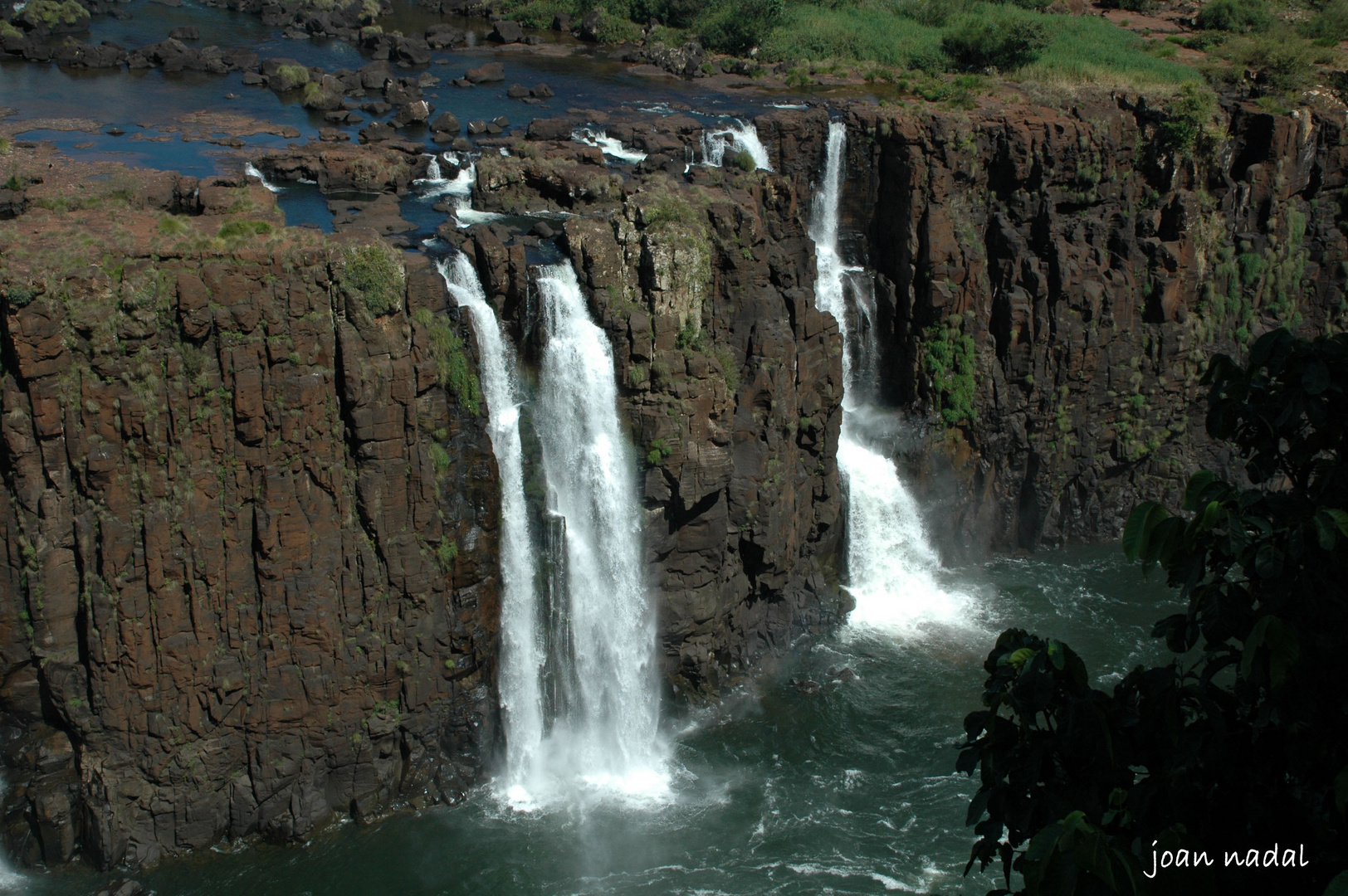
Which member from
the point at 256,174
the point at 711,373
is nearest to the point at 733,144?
the point at 711,373

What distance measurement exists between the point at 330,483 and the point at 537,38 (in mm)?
33890

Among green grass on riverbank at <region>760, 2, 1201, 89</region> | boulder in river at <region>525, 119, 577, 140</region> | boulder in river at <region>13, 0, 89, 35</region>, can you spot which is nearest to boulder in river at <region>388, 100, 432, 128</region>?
boulder in river at <region>525, 119, 577, 140</region>

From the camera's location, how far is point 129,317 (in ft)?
66.7

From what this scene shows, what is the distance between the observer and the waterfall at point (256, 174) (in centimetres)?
2958

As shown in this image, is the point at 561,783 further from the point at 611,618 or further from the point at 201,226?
the point at 201,226

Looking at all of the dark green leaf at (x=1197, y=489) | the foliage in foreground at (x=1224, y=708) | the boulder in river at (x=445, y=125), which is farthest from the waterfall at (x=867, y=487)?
the dark green leaf at (x=1197, y=489)

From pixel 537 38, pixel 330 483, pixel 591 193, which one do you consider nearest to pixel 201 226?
pixel 330 483

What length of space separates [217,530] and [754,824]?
40.5 feet

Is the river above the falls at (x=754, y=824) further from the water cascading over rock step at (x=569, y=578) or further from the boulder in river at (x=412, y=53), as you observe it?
the boulder in river at (x=412, y=53)

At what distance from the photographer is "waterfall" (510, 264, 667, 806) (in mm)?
24875

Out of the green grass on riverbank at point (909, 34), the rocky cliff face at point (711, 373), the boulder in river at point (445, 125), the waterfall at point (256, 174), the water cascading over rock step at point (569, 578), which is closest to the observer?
the water cascading over rock step at point (569, 578)

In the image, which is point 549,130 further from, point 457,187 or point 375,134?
point 375,134

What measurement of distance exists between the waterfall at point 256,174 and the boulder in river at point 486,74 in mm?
13359

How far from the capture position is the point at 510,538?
970 inches
